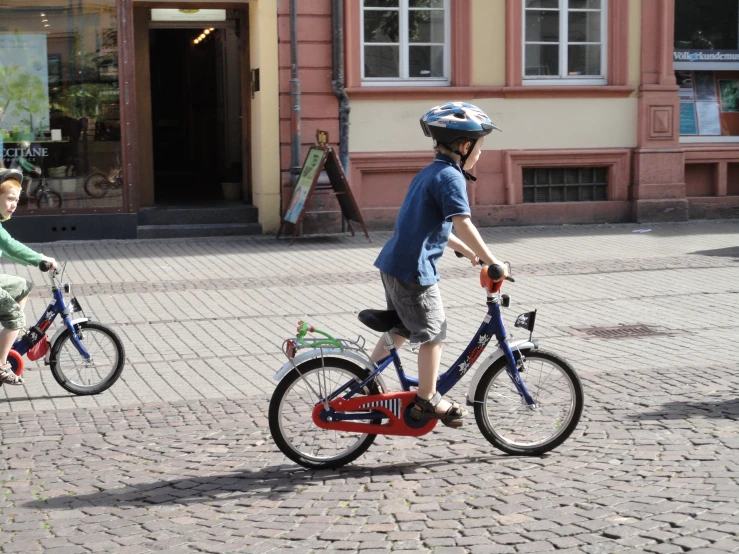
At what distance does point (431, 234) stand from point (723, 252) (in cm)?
887

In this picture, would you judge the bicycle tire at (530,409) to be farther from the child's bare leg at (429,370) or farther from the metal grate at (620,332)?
the metal grate at (620,332)

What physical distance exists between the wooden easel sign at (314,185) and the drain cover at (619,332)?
5.64 meters

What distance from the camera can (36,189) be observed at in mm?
14531

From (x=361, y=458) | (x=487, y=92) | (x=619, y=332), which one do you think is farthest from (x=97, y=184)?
(x=361, y=458)

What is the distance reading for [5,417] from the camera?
655 centimetres

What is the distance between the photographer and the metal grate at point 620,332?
28.6ft

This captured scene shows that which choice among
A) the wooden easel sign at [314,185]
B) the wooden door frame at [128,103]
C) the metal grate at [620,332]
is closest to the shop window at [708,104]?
the wooden easel sign at [314,185]

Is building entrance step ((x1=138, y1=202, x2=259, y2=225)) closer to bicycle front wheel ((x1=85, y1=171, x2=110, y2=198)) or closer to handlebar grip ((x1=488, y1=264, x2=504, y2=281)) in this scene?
bicycle front wheel ((x1=85, y1=171, x2=110, y2=198))

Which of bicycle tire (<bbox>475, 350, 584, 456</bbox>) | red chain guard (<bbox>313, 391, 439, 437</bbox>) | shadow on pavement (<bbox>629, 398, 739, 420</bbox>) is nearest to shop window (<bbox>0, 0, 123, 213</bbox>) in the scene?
shadow on pavement (<bbox>629, 398, 739, 420</bbox>)

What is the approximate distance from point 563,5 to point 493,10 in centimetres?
112

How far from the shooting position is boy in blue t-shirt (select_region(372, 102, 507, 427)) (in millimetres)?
5211

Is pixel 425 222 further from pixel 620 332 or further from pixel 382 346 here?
pixel 620 332

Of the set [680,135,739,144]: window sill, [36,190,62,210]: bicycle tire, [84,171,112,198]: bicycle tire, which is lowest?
[36,190,62,210]: bicycle tire

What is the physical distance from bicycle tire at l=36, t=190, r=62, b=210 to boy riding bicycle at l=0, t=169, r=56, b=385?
7.99 meters
